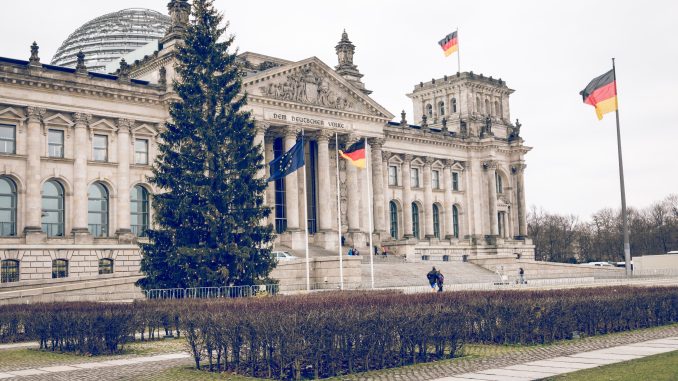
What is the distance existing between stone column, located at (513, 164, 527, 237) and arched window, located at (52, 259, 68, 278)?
62.1 metres

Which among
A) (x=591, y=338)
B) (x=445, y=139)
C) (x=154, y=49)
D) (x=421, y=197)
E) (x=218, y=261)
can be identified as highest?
(x=154, y=49)

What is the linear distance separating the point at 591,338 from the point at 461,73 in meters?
81.0

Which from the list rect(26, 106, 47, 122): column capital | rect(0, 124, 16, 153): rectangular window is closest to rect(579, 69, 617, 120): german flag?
rect(26, 106, 47, 122): column capital

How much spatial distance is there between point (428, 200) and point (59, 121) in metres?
46.5

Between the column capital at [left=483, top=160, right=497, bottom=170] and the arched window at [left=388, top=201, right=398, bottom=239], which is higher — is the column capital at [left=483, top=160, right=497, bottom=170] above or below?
above

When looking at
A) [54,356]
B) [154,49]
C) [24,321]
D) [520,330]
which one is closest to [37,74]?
[154,49]

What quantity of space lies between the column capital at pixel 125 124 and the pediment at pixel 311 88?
33.6ft

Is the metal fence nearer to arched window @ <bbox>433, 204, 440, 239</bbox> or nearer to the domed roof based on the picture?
the domed roof

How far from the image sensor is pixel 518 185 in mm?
101375

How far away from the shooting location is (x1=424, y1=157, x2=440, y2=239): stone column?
3615 inches

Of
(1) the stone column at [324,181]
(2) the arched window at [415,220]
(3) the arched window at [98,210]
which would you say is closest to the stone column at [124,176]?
(3) the arched window at [98,210]

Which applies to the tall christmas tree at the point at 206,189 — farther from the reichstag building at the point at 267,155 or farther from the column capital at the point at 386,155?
the column capital at the point at 386,155

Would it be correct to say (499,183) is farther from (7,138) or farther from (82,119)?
(7,138)

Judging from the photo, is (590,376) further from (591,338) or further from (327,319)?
(591,338)
